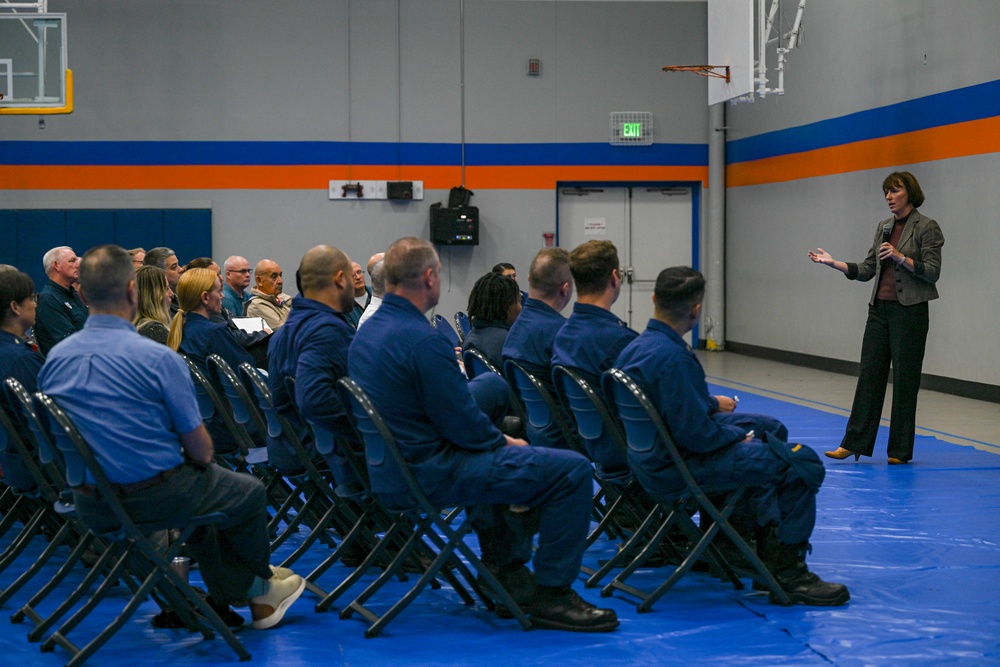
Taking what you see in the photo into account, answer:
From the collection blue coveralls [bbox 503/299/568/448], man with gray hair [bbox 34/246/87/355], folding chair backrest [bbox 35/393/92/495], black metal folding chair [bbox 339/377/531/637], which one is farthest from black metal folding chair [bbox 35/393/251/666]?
man with gray hair [bbox 34/246/87/355]

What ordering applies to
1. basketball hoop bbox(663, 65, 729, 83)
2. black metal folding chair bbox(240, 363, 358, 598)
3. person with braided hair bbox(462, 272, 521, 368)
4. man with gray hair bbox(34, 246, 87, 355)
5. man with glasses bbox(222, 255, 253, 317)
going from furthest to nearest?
basketball hoop bbox(663, 65, 729, 83), man with glasses bbox(222, 255, 253, 317), man with gray hair bbox(34, 246, 87, 355), person with braided hair bbox(462, 272, 521, 368), black metal folding chair bbox(240, 363, 358, 598)

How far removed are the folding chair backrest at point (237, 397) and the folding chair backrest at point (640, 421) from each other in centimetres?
150

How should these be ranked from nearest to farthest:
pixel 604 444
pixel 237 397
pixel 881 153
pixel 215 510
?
1. pixel 215 510
2. pixel 604 444
3. pixel 237 397
4. pixel 881 153

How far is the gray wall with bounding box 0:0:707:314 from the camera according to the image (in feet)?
48.2

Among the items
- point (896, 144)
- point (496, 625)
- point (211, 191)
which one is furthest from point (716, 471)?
point (211, 191)

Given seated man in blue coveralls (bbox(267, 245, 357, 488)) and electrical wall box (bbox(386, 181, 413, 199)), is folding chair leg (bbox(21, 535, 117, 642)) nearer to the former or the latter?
seated man in blue coveralls (bbox(267, 245, 357, 488))

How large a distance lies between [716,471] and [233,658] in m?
1.74

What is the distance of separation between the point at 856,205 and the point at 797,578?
8.85m

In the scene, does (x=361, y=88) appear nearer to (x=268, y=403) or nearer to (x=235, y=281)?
(x=235, y=281)

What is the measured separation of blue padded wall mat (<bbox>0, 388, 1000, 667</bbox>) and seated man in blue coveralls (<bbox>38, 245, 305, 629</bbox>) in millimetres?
518

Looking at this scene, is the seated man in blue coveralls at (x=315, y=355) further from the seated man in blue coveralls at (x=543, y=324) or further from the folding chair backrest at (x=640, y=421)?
the folding chair backrest at (x=640, y=421)

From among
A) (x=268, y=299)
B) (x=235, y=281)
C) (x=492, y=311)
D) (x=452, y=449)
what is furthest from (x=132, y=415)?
(x=235, y=281)

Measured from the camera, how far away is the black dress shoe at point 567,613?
12.3ft

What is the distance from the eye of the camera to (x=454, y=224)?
15.1 metres
